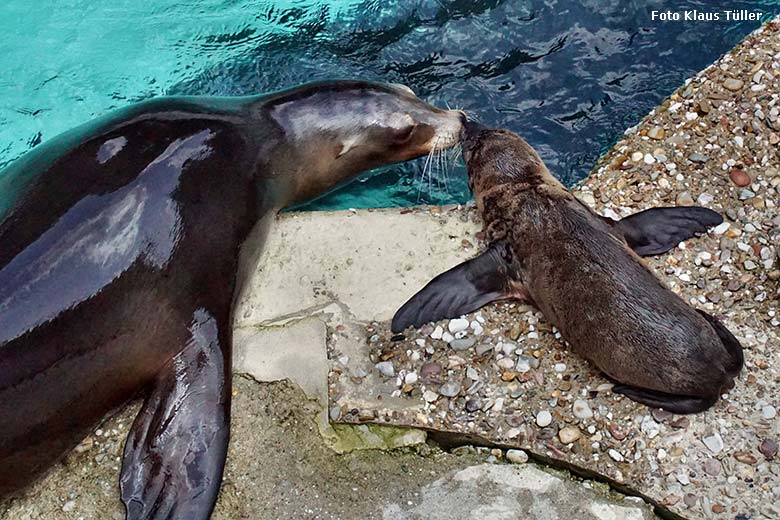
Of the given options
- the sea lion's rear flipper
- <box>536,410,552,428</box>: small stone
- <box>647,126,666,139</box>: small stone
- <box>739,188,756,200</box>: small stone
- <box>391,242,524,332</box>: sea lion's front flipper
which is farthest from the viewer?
<box>647,126,666,139</box>: small stone

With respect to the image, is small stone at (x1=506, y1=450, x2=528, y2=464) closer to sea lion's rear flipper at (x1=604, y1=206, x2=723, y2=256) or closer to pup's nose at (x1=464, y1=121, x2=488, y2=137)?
sea lion's rear flipper at (x1=604, y1=206, x2=723, y2=256)

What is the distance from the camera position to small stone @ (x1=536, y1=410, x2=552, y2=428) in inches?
140

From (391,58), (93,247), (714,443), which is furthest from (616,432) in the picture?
(391,58)

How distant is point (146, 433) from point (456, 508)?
1.33 metres

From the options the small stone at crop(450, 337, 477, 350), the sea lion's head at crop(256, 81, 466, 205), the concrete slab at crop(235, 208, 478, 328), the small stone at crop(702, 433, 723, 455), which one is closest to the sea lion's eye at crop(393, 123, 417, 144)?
the sea lion's head at crop(256, 81, 466, 205)

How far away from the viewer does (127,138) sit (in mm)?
3930

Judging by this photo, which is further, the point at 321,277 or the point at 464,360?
the point at 321,277

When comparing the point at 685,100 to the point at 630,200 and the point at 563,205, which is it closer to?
the point at 630,200

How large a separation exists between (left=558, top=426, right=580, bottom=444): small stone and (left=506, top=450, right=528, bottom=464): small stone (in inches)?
6.8

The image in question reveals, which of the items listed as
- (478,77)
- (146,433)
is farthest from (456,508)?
(478,77)

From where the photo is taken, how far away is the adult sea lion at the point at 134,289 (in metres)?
3.42

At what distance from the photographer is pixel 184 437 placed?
350 centimetres

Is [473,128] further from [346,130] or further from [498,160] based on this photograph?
[346,130]

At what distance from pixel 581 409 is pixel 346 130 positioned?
6.72ft
